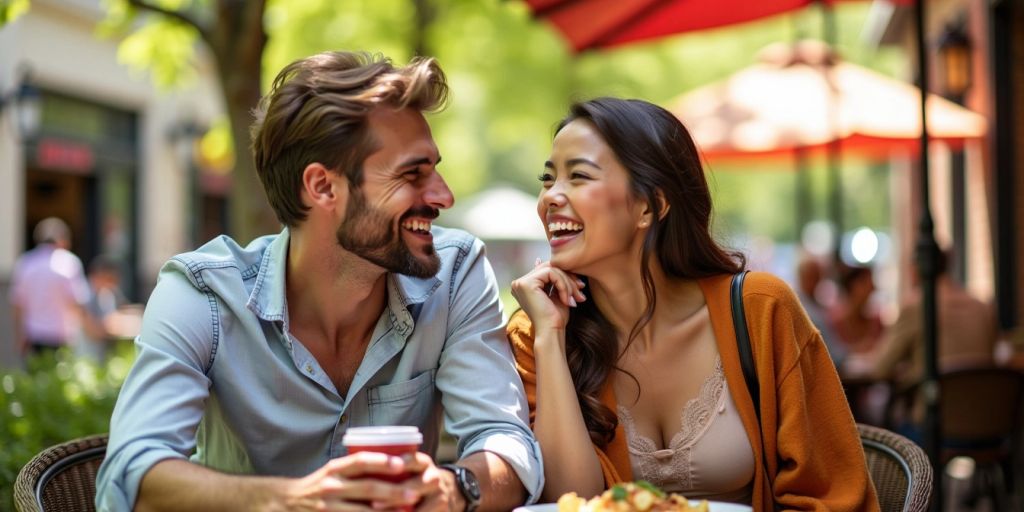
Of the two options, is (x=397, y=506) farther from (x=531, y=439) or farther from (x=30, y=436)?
(x=30, y=436)

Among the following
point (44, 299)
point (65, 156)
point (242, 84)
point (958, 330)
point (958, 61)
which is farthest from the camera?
point (65, 156)

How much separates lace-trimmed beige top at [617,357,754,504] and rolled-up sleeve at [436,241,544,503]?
33 cm

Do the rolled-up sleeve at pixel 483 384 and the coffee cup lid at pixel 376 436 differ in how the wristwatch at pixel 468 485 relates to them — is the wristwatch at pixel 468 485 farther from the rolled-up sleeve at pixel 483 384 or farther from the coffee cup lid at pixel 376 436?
the coffee cup lid at pixel 376 436

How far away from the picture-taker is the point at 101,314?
13258 mm

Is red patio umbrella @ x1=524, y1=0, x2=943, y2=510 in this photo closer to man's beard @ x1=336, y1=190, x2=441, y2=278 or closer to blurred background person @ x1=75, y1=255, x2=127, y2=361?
man's beard @ x1=336, y1=190, x2=441, y2=278

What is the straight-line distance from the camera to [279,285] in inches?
105

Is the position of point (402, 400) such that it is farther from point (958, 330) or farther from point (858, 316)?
point (858, 316)

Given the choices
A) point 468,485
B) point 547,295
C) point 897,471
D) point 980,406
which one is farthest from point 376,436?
point 980,406

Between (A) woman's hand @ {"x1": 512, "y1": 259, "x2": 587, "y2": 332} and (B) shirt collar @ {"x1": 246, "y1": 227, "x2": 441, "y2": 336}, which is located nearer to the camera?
(B) shirt collar @ {"x1": 246, "y1": 227, "x2": 441, "y2": 336}

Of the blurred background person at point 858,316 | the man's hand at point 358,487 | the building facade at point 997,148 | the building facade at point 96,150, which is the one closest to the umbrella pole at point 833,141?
the blurred background person at point 858,316

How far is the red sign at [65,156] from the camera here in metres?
18.1

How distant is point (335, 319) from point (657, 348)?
777 mm

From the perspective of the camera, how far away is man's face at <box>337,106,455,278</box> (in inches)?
103

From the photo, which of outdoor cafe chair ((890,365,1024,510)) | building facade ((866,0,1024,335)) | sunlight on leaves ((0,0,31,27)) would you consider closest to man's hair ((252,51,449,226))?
sunlight on leaves ((0,0,31,27))
